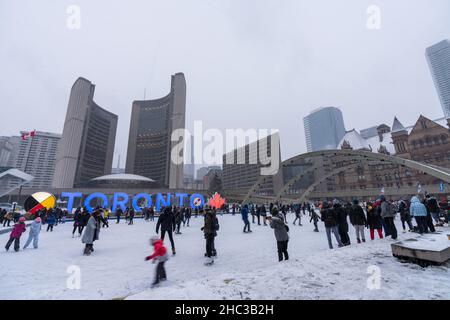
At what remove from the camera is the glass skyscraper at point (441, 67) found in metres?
178

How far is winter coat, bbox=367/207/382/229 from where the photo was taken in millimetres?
8648

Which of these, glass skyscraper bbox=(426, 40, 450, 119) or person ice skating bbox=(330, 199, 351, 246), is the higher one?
glass skyscraper bbox=(426, 40, 450, 119)

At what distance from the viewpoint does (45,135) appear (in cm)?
16238

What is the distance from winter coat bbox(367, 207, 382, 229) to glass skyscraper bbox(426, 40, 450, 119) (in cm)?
25805

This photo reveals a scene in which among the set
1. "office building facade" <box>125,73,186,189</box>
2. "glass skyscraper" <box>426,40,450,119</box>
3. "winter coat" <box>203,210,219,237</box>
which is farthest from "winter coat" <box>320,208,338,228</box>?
"glass skyscraper" <box>426,40,450,119</box>

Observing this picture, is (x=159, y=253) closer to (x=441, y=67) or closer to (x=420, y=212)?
(x=420, y=212)

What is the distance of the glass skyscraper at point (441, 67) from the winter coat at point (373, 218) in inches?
10160

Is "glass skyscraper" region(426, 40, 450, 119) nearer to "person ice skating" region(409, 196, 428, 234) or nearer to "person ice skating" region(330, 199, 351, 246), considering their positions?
"person ice skating" region(409, 196, 428, 234)

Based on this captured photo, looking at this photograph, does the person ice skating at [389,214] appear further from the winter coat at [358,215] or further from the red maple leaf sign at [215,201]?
the red maple leaf sign at [215,201]

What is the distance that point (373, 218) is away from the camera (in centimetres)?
877

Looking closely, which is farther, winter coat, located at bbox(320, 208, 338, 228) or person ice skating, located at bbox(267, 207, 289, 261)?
winter coat, located at bbox(320, 208, 338, 228)
